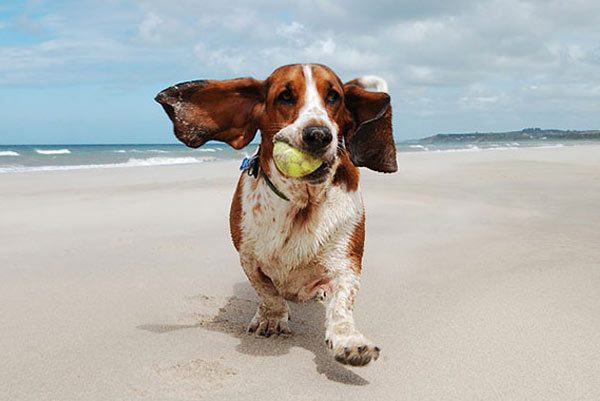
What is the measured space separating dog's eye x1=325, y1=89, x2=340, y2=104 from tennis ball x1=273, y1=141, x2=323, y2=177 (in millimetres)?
422

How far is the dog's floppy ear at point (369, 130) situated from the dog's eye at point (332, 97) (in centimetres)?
21

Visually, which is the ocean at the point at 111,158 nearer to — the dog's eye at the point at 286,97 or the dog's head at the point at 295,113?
the dog's head at the point at 295,113

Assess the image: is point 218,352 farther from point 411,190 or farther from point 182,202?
point 411,190

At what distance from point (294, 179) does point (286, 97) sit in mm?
425

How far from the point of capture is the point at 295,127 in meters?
3.06

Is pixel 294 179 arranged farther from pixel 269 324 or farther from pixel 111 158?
pixel 111 158

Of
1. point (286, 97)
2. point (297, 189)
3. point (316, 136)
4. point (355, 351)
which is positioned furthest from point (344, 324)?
point (286, 97)

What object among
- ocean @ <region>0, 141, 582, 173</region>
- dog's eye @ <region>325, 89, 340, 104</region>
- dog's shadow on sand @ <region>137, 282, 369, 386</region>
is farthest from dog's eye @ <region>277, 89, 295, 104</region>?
ocean @ <region>0, 141, 582, 173</region>

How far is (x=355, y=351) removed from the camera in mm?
2891

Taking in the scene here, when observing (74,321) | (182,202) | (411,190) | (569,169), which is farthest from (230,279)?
(569,169)

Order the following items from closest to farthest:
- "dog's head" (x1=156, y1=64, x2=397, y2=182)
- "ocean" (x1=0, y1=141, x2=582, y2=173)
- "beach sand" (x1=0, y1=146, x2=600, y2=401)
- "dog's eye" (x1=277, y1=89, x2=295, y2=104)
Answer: "beach sand" (x1=0, y1=146, x2=600, y2=401), "dog's head" (x1=156, y1=64, x2=397, y2=182), "dog's eye" (x1=277, y1=89, x2=295, y2=104), "ocean" (x1=0, y1=141, x2=582, y2=173)

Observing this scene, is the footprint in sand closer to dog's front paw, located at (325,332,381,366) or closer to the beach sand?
the beach sand

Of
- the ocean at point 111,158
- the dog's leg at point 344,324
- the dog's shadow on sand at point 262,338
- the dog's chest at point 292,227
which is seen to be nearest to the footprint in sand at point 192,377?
the dog's shadow on sand at point 262,338

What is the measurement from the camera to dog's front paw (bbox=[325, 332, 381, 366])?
2.88 meters
